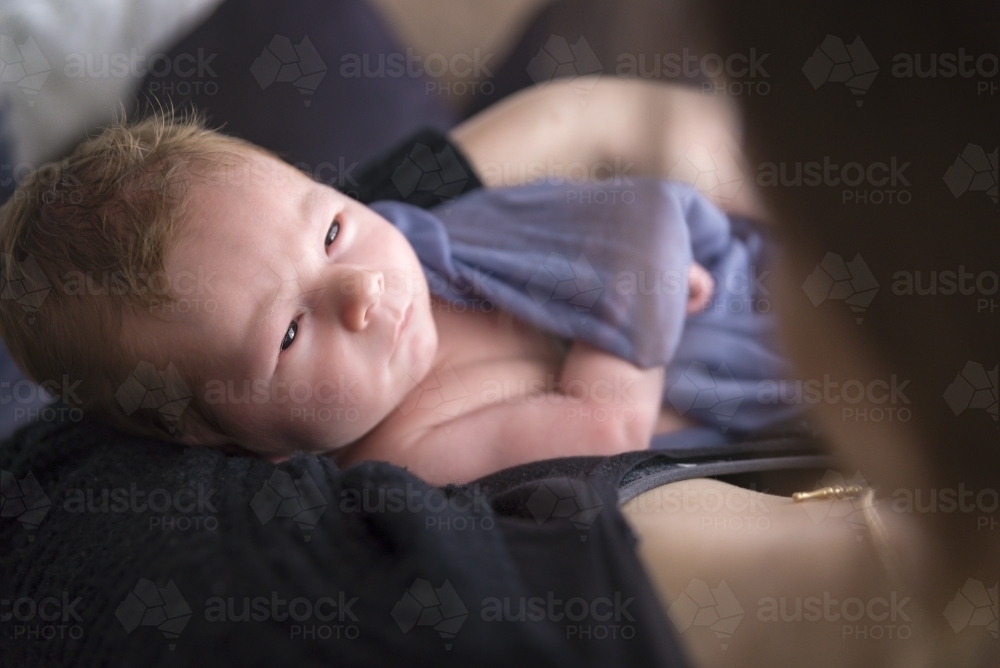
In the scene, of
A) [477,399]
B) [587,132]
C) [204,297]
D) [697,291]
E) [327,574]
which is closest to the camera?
[327,574]

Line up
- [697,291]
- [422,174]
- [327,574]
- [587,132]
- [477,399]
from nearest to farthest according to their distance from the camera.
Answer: [327,574]
[477,399]
[697,291]
[422,174]
[587,132]

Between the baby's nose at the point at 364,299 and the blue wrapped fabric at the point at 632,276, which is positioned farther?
the blue wrapped fabric at the point at 632,276

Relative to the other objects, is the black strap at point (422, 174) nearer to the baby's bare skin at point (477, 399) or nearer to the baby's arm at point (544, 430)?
the baby's bare skin at point (477, 399)

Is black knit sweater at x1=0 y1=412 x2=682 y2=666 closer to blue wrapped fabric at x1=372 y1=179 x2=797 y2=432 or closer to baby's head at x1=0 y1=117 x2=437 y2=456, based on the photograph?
baby's head at x1=0 y1=117 x2=437 y2=456

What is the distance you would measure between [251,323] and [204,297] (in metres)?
0.05

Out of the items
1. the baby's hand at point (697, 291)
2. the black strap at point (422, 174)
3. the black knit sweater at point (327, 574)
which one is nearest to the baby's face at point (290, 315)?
the black knit sweater at point (327, 574)

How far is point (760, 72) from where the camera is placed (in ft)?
1.02

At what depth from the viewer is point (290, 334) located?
768 mm

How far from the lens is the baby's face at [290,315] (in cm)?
73

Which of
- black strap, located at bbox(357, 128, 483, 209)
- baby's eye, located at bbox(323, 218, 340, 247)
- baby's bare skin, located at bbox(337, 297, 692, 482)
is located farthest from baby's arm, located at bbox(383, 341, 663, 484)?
black strap, located at bbox(357, 128, 483, 209)

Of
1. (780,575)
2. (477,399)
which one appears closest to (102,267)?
(477,399)

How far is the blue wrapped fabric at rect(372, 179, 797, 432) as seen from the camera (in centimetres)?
85

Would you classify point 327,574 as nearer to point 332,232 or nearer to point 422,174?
point 332,232

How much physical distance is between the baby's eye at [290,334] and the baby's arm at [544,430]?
0.17 m
